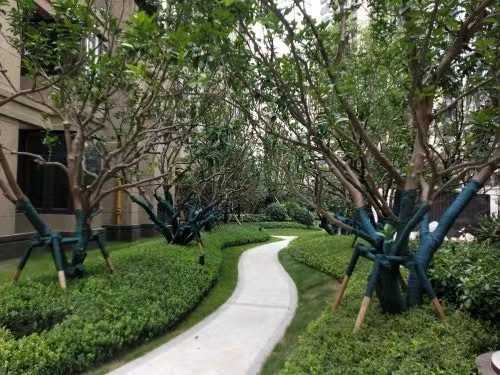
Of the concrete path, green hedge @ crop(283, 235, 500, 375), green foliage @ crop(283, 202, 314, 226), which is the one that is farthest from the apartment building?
green foliage @ crop(283, 202, 314, 226)

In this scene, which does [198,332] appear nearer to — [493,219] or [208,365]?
[208,365]

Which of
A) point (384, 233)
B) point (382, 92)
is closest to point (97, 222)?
point (382, 92)

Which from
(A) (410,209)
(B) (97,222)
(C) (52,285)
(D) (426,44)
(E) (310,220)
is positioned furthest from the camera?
(E) (310,220)

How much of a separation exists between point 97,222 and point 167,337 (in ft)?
31.9

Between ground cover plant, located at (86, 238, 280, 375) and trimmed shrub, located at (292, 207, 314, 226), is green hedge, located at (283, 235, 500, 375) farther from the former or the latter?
trimmed shrub, located at (292, 207, 314, 226)

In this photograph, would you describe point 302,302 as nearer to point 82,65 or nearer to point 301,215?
point 82,65

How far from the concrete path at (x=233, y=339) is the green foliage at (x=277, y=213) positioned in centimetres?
2287

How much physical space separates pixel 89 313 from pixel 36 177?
10126 mm

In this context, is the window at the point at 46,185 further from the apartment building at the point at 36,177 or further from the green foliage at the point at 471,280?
the green foliage at the point at 471,280

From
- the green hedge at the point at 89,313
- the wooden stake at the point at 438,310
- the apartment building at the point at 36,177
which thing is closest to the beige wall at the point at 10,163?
the apartment building at the point at 36,177

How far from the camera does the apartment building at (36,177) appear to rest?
1099 cm

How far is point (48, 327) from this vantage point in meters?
5.69

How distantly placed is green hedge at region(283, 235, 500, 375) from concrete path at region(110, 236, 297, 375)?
1.05 metres

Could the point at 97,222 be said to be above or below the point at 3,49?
below
